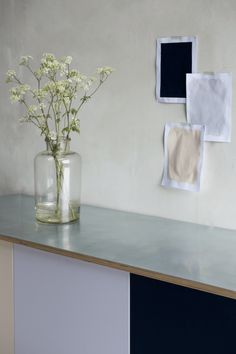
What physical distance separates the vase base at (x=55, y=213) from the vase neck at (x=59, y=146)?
8.8 inches

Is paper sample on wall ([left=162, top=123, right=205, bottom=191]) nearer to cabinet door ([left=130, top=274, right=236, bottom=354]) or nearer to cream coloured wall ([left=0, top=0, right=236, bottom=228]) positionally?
cream coloured wall ([left=0, top=0, right=236, bottom=228])

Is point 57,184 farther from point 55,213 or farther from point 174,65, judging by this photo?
point 174,65

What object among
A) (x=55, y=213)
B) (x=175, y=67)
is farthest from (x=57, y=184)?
(x=175, y=67)

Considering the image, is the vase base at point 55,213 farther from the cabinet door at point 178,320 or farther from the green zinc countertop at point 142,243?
the cabinet door at point 178,320

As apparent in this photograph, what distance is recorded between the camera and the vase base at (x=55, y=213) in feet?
7.90

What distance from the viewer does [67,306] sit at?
6.75ft

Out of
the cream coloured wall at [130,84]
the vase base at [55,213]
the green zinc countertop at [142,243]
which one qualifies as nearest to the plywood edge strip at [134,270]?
the green zinc countertop at [142,243]

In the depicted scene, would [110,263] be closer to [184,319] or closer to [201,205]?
[184,319]

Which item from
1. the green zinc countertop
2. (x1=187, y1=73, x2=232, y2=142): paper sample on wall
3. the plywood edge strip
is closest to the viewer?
the plywood edge strip

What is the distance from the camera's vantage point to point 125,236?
2203 mm

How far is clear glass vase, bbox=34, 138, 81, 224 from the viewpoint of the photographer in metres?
2.41

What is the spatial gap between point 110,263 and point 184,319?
0.29 metres

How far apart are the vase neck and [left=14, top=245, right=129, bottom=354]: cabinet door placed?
43 centimetres

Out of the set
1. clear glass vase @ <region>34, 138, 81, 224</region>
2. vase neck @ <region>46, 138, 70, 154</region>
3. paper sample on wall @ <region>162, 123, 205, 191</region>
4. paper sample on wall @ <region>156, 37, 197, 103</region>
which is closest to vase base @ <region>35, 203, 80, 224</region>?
clear glass vase @ <region>34, 138, 81, 224</region>
